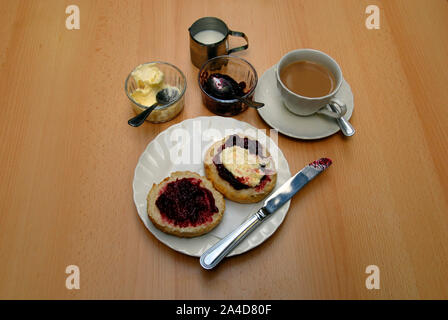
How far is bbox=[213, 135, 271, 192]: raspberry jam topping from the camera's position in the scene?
104 cm

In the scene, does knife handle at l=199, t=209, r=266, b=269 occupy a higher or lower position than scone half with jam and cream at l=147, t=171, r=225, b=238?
lower

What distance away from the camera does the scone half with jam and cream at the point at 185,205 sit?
0.99 metres

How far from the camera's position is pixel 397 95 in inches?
50.5

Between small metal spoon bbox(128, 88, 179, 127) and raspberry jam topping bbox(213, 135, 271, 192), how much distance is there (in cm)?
26

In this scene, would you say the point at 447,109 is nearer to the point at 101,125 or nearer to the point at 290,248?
the point at 290,248

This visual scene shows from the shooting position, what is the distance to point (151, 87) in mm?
1209

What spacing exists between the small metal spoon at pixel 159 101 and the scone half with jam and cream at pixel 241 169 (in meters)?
0.24

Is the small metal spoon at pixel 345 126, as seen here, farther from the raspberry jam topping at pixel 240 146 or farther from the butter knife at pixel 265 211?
the raspberry jam topping at pixel 240 146

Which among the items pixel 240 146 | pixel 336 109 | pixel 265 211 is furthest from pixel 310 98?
pixel 265 211

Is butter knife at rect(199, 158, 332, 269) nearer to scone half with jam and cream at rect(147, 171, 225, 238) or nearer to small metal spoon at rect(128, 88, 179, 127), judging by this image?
scone half with jam and cream at rect(147, 171, 225, 238)

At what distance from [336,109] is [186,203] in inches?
23.2

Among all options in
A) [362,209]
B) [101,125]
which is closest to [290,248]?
[362,209]

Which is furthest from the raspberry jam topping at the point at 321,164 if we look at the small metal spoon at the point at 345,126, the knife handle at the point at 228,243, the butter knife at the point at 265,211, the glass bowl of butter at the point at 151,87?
the glass bowl of butter at the point at 151,87

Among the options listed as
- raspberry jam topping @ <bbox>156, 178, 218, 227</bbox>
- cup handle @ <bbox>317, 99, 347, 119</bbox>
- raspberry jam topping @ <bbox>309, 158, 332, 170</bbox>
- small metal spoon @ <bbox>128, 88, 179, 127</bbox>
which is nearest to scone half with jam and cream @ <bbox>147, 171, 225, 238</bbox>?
raspberry jam topping @ <bbox>156, 178, 218, 227</bbox>
